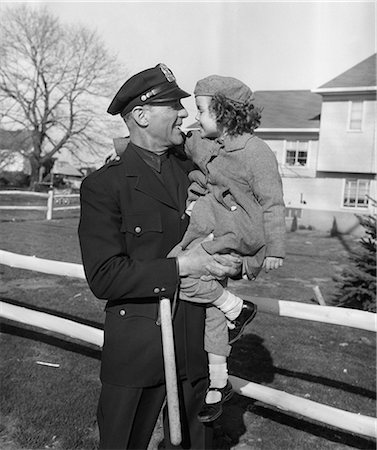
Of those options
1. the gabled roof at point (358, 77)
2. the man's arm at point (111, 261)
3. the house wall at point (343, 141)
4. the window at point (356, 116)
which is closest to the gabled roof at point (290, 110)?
the house wall at point (343, 141)

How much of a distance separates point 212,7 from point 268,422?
137 inches

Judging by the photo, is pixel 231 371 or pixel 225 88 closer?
pixel 225 88

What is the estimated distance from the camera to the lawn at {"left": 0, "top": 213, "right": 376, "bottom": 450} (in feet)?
12.3

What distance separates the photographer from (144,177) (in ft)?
7.32

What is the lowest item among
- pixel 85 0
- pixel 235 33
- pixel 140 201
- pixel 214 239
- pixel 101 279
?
pixel 101 279

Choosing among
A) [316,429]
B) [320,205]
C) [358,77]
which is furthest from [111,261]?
[358,77]

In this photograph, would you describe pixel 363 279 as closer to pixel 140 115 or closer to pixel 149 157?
pixel 149 157

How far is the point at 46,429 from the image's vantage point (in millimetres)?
3684

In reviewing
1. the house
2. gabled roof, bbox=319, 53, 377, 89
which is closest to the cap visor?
the house

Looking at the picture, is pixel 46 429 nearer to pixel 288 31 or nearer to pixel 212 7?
pixel 212 7

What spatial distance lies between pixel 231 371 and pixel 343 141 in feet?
68.2

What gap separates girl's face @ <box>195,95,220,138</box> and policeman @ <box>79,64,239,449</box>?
11cm

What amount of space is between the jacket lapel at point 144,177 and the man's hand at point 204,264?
0.78ft

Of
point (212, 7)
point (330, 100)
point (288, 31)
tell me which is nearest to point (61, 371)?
point (212, 7)
